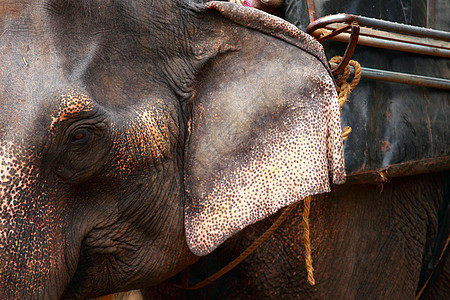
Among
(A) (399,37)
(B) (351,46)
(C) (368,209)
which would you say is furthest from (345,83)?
(C) (368,209)

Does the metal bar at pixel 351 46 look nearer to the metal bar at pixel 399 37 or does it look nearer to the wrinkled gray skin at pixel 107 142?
the metal bar at pixel 399 37

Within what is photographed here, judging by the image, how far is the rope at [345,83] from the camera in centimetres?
162

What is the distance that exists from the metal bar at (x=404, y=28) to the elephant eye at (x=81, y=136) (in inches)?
32.4

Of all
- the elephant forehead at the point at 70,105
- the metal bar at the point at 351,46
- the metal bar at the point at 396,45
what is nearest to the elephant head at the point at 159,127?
the elephant forehead at the point at 70,105

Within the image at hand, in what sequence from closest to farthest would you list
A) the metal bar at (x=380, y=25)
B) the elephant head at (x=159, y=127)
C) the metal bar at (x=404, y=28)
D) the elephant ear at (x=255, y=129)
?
1. the elephant head at (x=159, y=127)
2. the elephant ear at (x=255, y=129)
3. the metal bar at (x=380, y=25)
4. the metal bar at (x=404, y=28)

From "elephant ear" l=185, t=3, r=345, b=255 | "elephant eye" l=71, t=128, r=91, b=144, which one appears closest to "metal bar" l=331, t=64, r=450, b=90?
"elephant ear" l=185, t=3, r=345, b=255

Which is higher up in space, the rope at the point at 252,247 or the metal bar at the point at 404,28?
the metal bar at the point at 404,28

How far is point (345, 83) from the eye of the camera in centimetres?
164

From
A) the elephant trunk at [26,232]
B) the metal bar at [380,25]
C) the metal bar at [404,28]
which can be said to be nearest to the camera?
the elephant trunk at [26,232]

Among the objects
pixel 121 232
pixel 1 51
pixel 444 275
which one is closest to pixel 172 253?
pixel 121 232

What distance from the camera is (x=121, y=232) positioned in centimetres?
136

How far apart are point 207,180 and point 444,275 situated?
52.0 inches

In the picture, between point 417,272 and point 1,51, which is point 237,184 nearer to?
point 1,51

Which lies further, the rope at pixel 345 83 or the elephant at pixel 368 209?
the elephant at pixel 368 209
